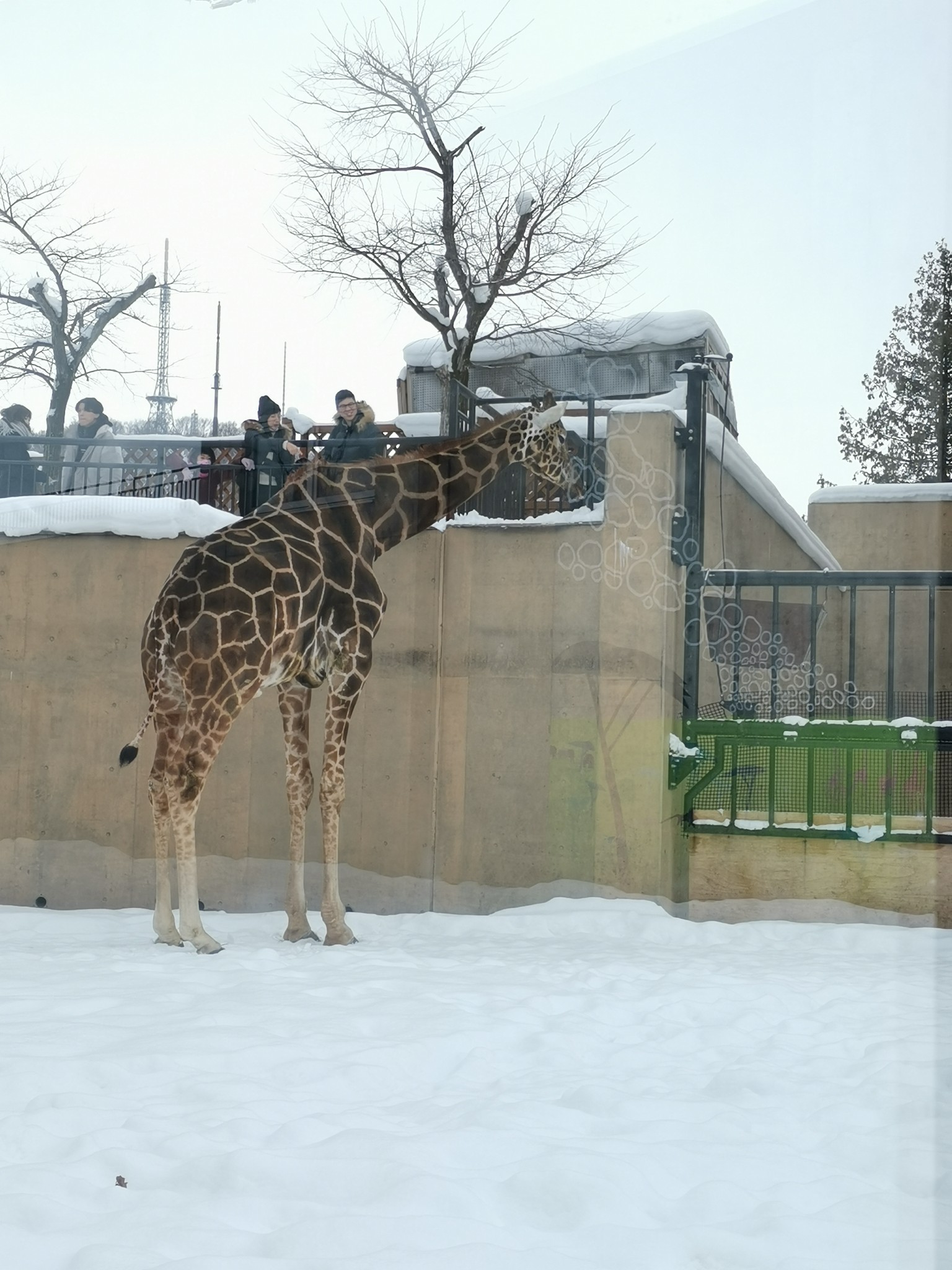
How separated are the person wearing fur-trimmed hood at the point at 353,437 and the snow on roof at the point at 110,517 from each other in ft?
2.70

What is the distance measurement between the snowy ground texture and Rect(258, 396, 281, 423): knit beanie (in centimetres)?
387

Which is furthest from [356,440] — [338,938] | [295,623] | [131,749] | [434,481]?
[338,938]

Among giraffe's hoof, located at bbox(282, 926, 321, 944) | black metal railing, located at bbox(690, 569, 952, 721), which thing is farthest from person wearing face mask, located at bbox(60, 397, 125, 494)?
black metal railing, located at bbox(690, 569, 952, 721)

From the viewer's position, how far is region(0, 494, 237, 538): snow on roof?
7.67m

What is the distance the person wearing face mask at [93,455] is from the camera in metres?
9.47

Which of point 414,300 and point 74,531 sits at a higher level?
point 414,300

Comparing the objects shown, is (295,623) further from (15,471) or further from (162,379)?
(162,379)

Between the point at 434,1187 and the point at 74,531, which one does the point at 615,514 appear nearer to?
the point at 74,531

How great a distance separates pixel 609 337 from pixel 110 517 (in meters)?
8.22

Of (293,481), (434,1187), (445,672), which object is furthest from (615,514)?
(434,1187)

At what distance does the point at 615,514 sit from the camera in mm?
7320

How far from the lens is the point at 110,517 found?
7.73 meters

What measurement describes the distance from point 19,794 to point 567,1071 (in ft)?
15.1

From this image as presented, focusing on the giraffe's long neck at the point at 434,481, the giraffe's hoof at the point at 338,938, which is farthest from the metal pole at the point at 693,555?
the giraffe's hoof at the point at 338,938
